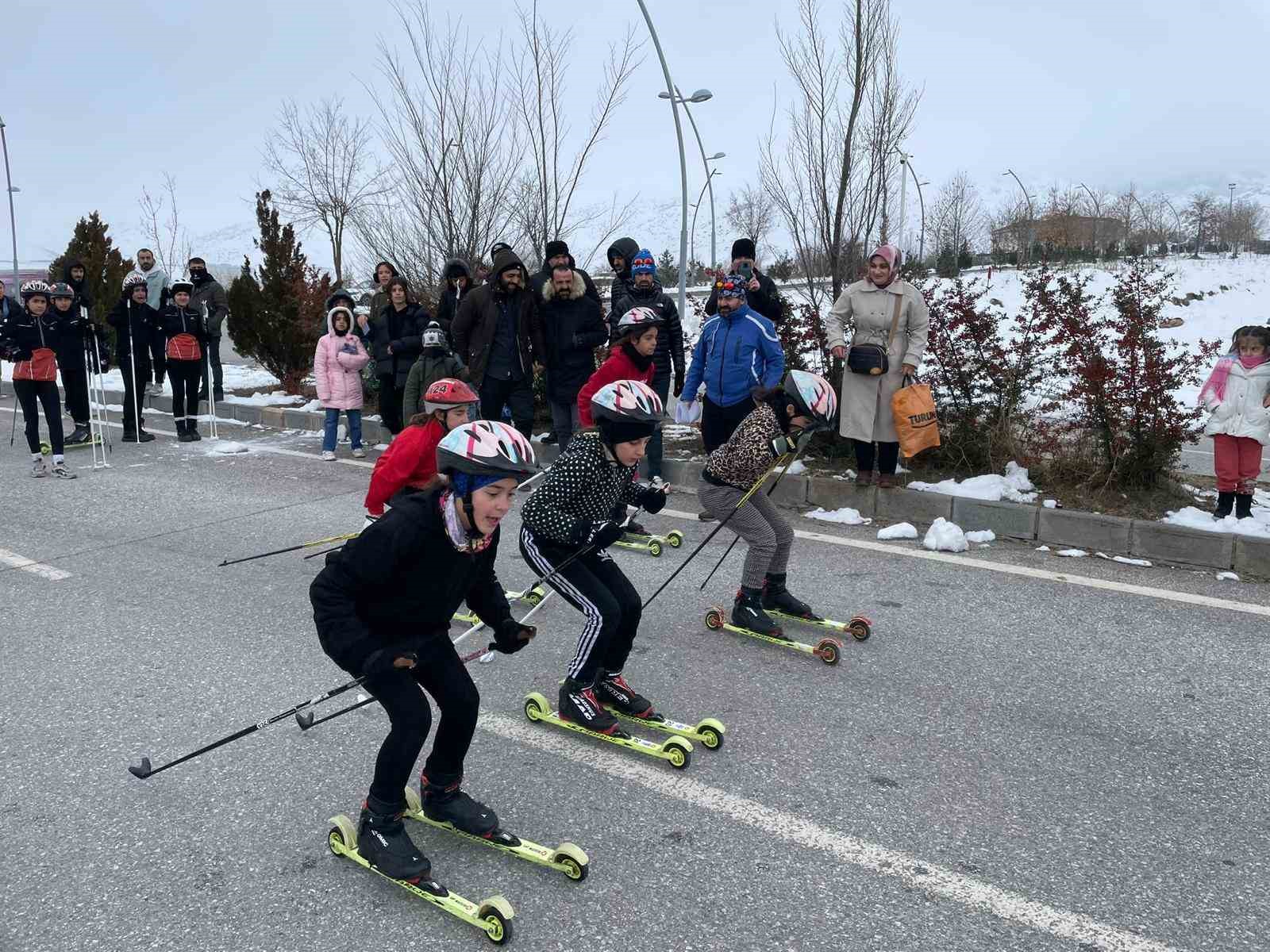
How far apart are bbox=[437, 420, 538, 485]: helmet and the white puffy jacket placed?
20.0ft

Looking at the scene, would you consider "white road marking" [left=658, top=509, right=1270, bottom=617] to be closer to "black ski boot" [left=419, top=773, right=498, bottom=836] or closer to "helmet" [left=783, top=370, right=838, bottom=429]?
"helmet" [left=783, top=370, right=838, bottom=429]

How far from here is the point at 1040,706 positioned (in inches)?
184

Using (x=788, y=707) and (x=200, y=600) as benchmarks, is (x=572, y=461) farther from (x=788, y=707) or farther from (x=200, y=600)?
(x=200, y=600)

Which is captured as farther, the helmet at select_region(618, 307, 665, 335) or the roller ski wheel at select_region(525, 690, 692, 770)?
the helmet at select_region(618, 307, 665, 335)

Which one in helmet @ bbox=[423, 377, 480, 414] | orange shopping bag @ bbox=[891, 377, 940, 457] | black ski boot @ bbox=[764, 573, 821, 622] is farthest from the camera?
orange shopping bag @ bbox=[891, 377, 940, 457]

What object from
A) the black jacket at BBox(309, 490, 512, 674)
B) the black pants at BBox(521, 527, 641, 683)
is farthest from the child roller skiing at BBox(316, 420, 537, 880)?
the black pants at BBox(521, 527, 641, 683)

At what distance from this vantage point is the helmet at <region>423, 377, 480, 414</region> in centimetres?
568

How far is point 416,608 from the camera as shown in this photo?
325cm

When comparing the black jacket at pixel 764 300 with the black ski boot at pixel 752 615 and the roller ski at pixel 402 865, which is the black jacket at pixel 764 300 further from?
the roller ski at pixel 402 865

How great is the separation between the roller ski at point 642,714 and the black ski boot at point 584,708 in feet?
0.20

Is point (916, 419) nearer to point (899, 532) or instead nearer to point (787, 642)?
point (899, 532)

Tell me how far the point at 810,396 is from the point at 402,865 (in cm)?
315

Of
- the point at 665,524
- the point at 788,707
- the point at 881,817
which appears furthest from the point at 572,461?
the point at 665,524

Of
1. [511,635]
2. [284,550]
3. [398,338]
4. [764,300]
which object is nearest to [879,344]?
[764,300]
